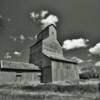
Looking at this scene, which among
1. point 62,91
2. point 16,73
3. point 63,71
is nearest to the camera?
point 62,91

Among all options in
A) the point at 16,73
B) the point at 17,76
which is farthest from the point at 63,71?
the point at 16,73

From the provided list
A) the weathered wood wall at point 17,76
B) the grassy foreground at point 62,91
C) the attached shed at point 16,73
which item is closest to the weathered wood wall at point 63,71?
the attached shed at point 16,73

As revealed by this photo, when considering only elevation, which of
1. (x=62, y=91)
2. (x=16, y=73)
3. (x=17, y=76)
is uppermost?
(x=62, y=91)

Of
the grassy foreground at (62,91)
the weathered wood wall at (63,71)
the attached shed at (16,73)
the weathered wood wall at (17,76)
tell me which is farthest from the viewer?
the weathered wood wall at (63,71)

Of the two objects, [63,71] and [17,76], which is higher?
[63,71]

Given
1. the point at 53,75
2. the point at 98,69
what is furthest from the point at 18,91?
the point at 53,75

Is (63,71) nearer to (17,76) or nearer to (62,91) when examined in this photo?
(17,76)

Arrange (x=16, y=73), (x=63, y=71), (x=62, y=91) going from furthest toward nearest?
(x=63, y=71), (x=16, y=73), (x=62, y=91)

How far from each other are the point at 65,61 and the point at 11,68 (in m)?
9.18

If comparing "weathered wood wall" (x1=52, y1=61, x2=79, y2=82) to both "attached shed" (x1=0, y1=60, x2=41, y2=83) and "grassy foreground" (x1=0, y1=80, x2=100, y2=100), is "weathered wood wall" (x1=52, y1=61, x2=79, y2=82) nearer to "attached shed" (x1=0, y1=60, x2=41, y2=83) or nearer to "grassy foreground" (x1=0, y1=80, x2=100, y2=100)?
"attached shed" (x1=0, y1=60, x2=41, y2=83)

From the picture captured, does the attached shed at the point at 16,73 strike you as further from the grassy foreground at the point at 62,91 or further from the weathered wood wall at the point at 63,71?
the grassy foreground at the point at 62,91

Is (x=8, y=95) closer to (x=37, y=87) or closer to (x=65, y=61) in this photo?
(x=37, y=87)

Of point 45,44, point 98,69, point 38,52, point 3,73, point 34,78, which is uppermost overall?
point 45,44

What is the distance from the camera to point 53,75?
15.1m
